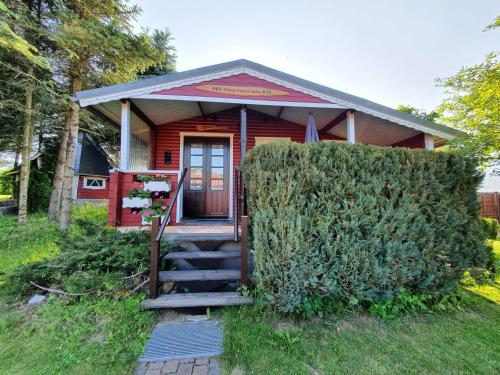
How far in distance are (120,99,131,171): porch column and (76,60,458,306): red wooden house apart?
2 centimetres

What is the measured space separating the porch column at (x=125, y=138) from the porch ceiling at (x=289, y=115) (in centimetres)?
33

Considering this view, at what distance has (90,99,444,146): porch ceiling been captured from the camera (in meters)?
4.64

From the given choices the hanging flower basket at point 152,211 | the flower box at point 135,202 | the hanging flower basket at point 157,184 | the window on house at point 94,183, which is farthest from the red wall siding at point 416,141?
the window on house at point 94,183

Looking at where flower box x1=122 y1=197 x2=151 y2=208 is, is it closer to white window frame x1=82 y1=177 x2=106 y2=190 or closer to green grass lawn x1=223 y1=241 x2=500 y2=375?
green grass lawn x1=223 y1=241 x2=500 y2=375

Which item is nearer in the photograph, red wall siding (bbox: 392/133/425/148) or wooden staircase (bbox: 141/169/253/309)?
wooden staircase (bbox: 141/169/253/309)

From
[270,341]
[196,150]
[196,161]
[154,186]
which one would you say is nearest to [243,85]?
[196,150]

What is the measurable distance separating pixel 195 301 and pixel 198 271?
39 cm

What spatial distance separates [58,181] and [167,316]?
804 centimetres

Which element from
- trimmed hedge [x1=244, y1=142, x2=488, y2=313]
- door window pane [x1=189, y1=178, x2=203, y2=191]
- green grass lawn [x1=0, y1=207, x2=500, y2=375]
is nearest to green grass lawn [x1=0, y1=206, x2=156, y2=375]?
green grass lawn [x1=0, y1=207, x2=500, y2=375]

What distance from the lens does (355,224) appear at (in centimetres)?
214

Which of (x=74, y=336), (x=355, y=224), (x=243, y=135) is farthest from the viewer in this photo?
(x=243, y=135)

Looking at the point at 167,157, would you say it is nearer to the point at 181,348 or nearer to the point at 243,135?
the point at 243,135

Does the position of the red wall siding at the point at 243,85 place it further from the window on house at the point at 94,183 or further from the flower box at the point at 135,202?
the window on house at the point at 94,183

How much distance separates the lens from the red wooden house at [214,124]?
12.9ft
